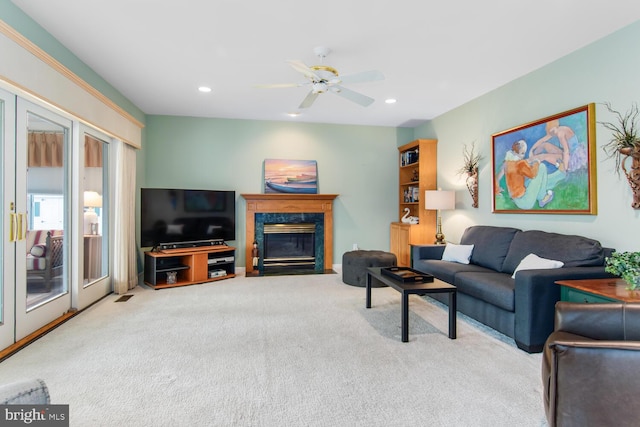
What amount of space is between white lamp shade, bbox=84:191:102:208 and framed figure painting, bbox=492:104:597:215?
16.5ft

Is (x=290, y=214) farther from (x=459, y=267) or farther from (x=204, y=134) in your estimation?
(x=459, y=267)

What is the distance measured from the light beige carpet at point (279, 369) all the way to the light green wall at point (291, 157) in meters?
2.64

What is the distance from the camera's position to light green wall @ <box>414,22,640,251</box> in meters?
2.89

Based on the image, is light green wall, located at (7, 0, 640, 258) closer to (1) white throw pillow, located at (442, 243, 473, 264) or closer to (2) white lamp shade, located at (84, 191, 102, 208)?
(1) white throw pillow, located at (442, 243, 473, 264)

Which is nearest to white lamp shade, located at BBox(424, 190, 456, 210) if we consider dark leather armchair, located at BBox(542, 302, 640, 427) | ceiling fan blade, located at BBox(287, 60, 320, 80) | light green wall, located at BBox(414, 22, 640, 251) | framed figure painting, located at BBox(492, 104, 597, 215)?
light green wall, located at BBox(414, 22, 640, 251)

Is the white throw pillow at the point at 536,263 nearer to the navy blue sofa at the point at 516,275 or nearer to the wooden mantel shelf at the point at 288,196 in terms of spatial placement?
the navy blue sofa at the point at 516,275

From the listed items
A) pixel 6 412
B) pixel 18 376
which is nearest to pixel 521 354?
pixel 6 412

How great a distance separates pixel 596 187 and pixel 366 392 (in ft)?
9.46

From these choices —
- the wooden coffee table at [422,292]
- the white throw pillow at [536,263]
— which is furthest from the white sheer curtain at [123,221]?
the white throw pillow at [536,263]

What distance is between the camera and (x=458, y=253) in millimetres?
4309

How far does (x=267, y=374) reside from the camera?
2.30 meters

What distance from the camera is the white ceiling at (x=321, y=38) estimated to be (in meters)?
2.60

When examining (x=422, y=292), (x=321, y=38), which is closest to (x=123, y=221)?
(x=321, y=38)

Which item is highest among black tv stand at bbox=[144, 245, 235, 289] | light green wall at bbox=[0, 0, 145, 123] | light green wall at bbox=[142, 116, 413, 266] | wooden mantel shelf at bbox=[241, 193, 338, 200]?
light green wall at bbox=[0, 0, 145, 123]
